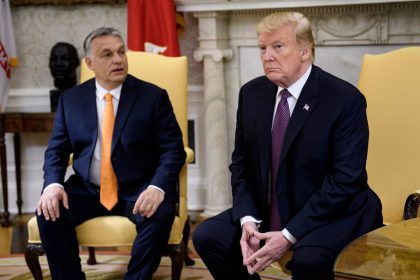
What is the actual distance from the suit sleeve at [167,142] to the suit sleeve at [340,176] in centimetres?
86

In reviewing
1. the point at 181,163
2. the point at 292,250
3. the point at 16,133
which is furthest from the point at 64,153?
the point at 16,133

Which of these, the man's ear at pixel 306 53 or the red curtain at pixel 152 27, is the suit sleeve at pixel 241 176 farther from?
the red curtain at pixel 152 27

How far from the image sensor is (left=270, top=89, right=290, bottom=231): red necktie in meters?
2.85

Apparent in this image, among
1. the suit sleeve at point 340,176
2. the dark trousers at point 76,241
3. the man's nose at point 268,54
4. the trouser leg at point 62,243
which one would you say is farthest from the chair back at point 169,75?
the suit sleeve at point 340,176

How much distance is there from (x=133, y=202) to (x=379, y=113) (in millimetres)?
1208

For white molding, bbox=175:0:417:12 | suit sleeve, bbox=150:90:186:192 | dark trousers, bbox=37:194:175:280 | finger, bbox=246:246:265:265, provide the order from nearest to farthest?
1. finger, bbox=246:246:265:265
2. dark trousers, bbox=37:194:175:280
3. suit sleeve, bbox=150:90:186:192
4. white molding, bbox=175:0:417:12

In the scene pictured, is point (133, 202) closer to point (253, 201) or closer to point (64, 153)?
point (64, 153)

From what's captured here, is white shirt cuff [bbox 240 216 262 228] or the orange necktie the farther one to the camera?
the orange necktie

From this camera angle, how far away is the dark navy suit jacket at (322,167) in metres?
2.72

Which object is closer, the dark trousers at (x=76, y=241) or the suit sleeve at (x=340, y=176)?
the suit sleeve at (x=340, y=176)

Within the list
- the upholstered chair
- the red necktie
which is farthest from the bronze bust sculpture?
the red necktie

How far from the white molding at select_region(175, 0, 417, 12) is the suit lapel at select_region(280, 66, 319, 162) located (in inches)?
71.1

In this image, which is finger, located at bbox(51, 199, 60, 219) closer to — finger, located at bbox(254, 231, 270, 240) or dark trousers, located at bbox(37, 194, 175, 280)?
dark trousers, located at bbox(37, 194, 175, 280)

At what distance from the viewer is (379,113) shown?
3.39 meters
